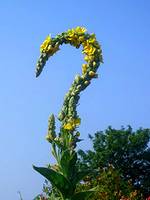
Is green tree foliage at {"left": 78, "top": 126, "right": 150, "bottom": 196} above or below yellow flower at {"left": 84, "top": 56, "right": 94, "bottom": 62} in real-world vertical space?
above

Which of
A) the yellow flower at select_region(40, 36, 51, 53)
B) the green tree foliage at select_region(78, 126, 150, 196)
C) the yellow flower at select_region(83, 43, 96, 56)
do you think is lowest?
the yellow flower at select_region(83, 43, 96, 56)

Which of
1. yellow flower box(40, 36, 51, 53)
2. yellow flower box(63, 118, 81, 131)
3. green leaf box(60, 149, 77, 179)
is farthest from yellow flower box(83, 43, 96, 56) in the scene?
green leaf box(60, 149, 77, 179)

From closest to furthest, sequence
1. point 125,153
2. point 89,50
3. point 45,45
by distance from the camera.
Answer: point 89,50
point 45,45
point 125,153

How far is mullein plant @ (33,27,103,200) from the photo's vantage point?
16.8ft

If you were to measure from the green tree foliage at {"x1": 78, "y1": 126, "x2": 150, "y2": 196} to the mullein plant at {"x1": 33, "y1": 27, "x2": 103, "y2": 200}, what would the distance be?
30242 mm

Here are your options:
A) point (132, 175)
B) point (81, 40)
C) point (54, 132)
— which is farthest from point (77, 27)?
point (132, 175)

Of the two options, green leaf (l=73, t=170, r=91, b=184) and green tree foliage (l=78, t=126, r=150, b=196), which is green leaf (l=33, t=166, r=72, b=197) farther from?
green tree foliage (l=78, t=126, r=150, b=196)

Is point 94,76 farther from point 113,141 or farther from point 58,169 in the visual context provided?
point 113,141

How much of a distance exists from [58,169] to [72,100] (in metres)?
0.57

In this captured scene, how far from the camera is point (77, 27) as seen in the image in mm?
5578

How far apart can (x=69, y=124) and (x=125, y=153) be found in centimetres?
3232

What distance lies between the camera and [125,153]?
37.2 metres

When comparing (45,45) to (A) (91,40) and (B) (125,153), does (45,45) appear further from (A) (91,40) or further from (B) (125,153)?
(B) (125,153)

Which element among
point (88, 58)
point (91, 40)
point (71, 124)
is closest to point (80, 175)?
point (71, 124)
